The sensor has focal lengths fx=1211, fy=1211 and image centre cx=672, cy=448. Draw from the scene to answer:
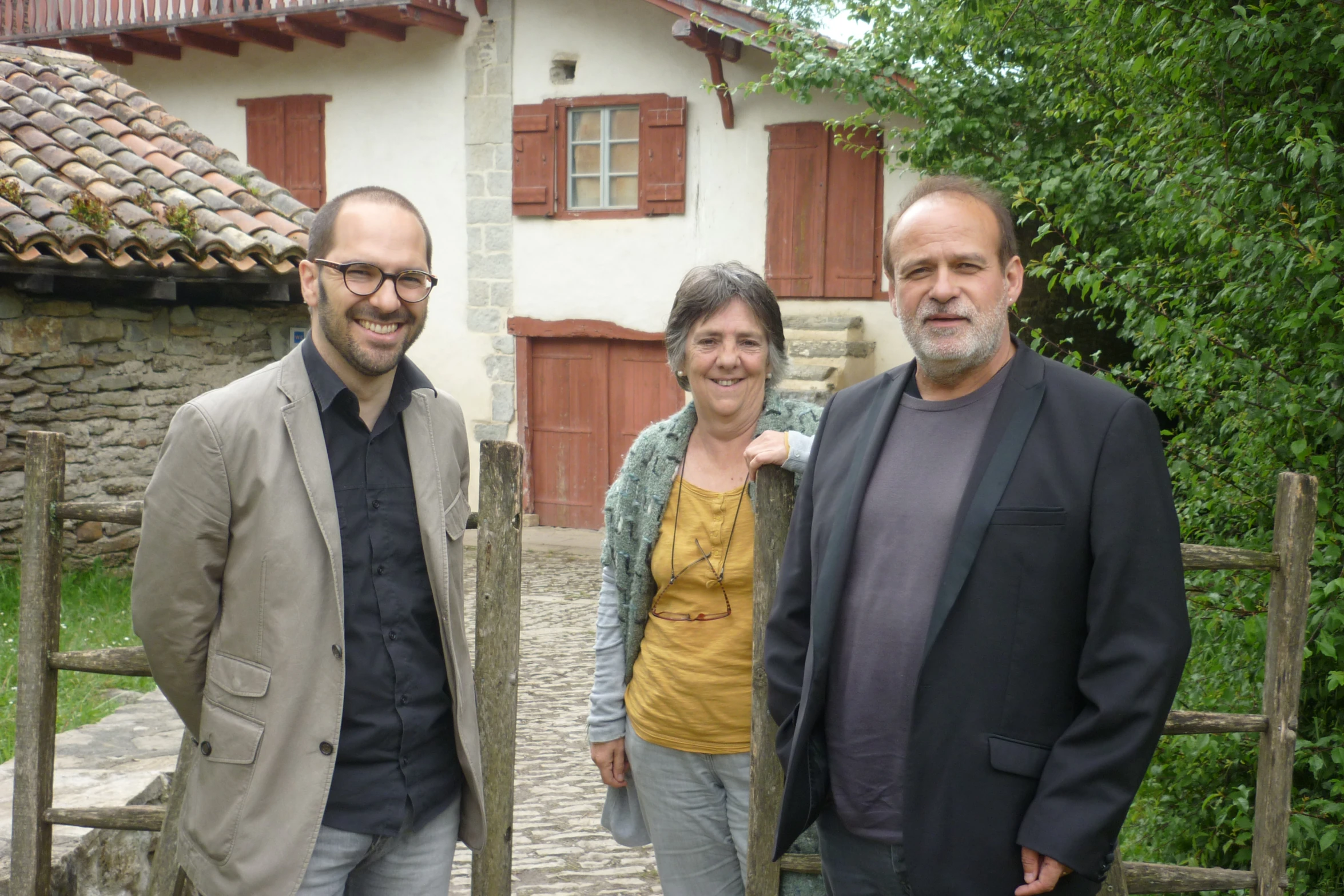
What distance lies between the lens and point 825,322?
10.8 m

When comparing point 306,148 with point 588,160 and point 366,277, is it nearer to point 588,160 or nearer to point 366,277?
point 588,160

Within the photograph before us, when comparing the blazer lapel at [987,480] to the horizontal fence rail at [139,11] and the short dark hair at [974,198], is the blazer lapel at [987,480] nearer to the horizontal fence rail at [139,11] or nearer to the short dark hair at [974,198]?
the short dark hair at [974,198]

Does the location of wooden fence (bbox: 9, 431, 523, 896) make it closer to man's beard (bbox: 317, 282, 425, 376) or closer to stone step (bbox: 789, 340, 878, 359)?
man's beard (bbox: 317, 282, 425, 376)

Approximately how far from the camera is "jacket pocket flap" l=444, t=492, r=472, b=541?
2.30m

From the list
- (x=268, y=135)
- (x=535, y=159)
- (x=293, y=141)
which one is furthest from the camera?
(x=268, y=135)

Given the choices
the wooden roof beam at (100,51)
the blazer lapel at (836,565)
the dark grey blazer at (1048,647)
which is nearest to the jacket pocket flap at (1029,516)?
the dark grey blazer at (1048,647)

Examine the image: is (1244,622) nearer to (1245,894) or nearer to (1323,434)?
(1323,434)

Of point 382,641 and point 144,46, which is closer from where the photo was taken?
point 382,641

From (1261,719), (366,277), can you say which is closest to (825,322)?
(1261,719)

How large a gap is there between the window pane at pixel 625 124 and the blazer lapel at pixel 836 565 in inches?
402

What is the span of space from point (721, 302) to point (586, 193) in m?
10.00

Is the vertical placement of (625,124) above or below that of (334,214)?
above

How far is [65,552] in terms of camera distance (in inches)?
318

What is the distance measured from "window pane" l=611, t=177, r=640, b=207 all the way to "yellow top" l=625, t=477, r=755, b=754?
972 centimetres
